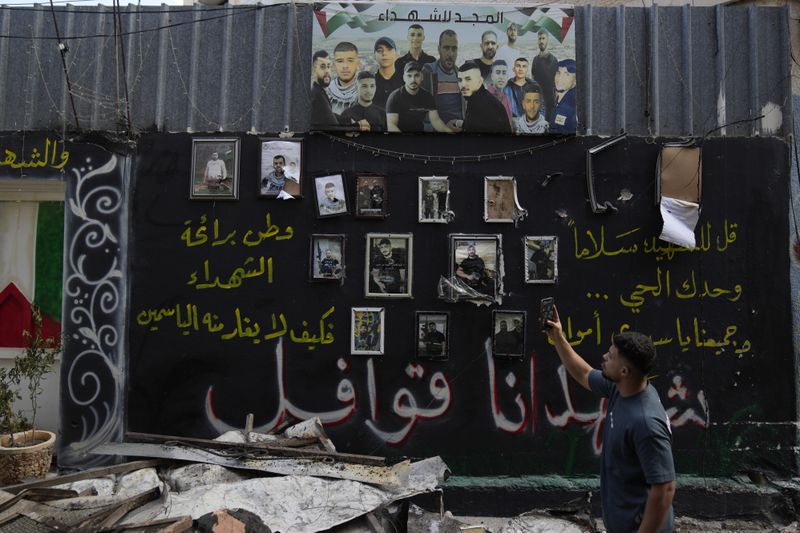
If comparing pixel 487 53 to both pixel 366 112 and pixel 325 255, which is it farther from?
pixel 325 255

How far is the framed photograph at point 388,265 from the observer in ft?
17.7

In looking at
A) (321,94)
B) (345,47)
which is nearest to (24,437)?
(321,94)

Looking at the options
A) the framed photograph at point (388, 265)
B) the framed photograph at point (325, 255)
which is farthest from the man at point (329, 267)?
the framed photograph at point (388, 265)

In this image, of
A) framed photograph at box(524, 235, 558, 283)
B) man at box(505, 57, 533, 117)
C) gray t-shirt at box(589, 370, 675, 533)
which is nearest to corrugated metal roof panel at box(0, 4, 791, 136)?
man at box(505, 57, 533, 117)

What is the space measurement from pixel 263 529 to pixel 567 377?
114 inches

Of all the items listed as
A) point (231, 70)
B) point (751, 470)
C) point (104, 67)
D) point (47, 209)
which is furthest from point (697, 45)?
point (47, 209)

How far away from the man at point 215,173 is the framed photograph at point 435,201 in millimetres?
1736

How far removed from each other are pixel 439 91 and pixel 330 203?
1.37 m

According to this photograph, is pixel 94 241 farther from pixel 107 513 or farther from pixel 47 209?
pixel 107 513

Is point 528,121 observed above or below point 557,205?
above

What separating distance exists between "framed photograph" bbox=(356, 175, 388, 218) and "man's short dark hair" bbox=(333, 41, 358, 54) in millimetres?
1116

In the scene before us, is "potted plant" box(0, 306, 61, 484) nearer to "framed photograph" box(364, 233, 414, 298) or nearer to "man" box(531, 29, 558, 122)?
"framed photograph" box(364, 233, 414, 298)

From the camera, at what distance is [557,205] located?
5.48 meters

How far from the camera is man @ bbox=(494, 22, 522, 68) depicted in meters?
5.47
